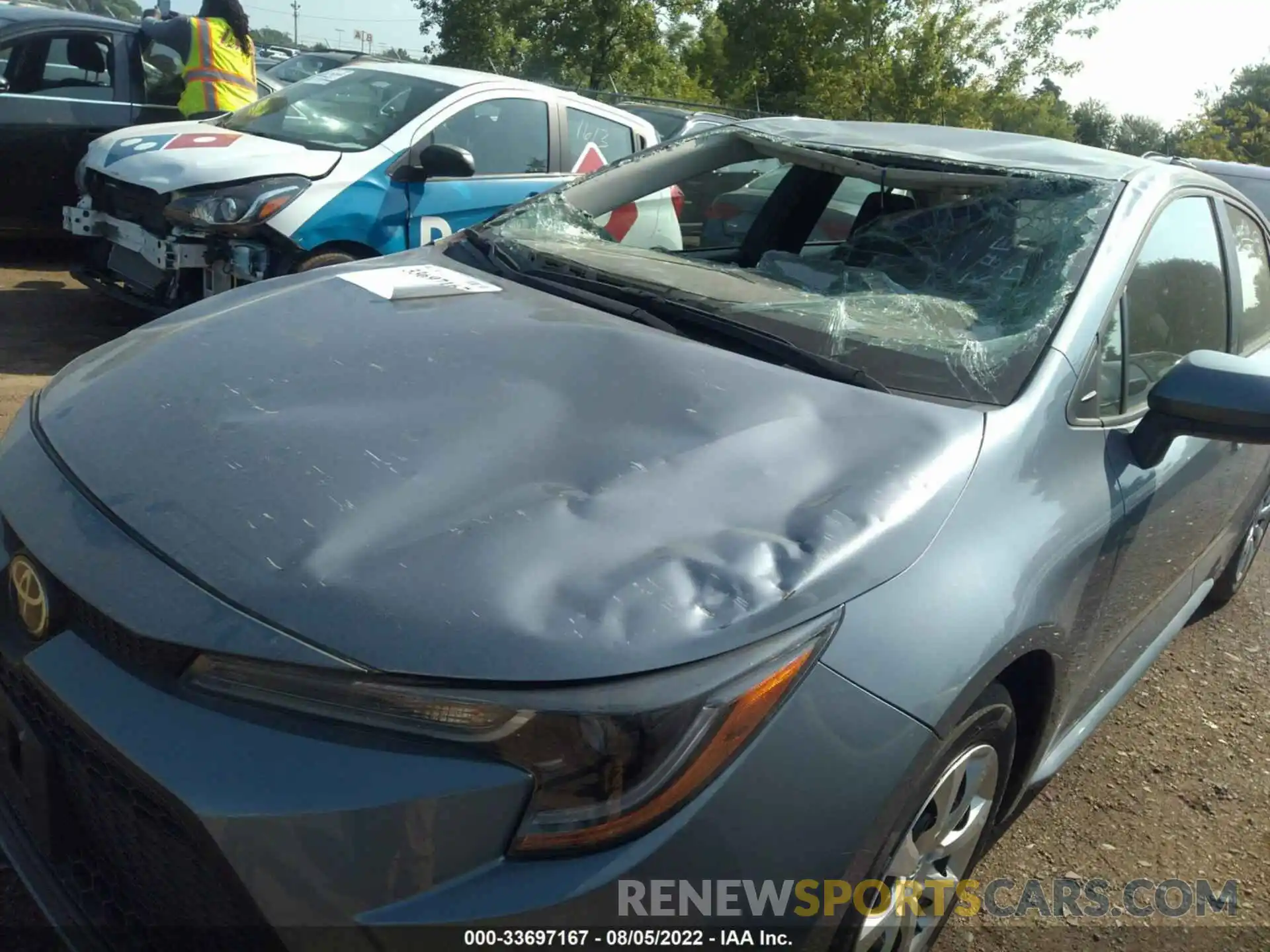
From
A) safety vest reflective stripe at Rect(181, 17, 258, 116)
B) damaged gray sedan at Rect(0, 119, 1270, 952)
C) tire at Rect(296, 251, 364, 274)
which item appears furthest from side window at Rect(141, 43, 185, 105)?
damaged gray sedan at Rect(0, 119, 1270, 952)

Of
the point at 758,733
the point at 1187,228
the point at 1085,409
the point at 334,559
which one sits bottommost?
the point at 758,733

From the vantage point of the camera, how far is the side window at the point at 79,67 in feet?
22.7

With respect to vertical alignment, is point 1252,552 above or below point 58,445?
below

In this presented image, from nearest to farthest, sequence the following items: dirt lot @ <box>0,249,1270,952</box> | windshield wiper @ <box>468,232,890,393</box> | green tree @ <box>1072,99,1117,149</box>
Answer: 1. windshield wiper @ <box>468,232,890,393</box>
2. dirt lot @ <box>0,249,1270,952</box>
3. green tree @ <box>1072,99,1117,149</box>

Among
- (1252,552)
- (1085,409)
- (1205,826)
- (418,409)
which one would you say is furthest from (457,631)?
(1252,552)

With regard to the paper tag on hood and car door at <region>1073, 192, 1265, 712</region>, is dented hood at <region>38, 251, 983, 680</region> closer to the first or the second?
the paper tag on hood

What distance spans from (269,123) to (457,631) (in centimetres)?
556

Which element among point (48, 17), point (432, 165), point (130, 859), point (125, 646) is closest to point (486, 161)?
point (432, 165)

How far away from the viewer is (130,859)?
1.57m

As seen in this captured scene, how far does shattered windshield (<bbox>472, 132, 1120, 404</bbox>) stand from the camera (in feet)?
7.38

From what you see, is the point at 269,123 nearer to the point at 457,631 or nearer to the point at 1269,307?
the point at 1269,307

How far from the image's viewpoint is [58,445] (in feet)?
6.26

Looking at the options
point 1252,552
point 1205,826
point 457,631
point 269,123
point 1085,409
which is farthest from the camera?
point 269,123

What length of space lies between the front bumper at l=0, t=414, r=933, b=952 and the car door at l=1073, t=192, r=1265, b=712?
3.35 feet
